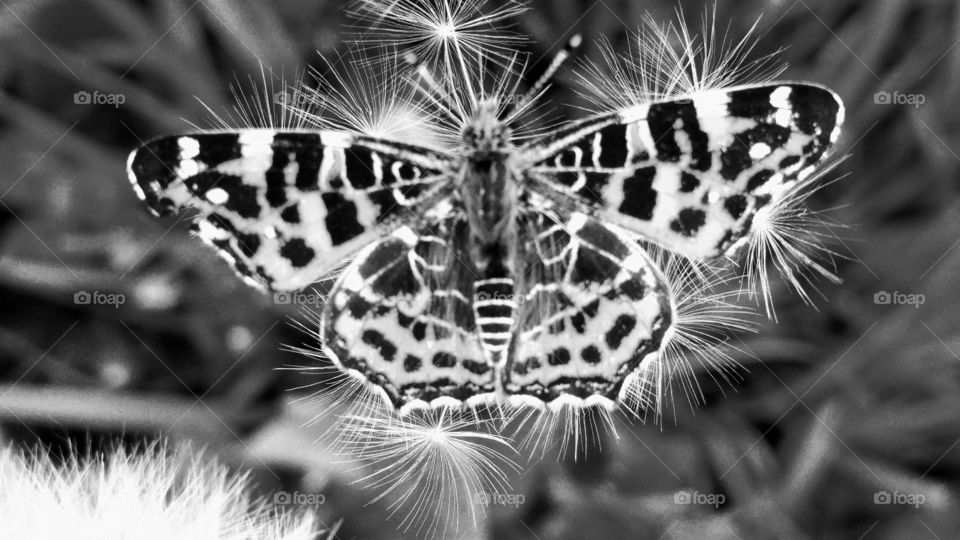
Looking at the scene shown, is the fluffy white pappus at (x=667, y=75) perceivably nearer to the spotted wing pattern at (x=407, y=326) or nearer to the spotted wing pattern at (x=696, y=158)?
the spotted wing pattern at (x=696, y=158)

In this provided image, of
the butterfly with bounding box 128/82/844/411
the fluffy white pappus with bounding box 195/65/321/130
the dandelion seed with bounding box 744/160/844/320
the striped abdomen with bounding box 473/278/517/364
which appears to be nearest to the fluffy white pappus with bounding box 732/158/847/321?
the dandelion seed with bounding box 744/160/844/320

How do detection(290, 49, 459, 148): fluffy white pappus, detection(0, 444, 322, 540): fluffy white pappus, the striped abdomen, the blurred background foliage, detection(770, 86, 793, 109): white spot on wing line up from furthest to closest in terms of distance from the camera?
the blurred background foliage < detection(290, 49, 459, 148): fluffy white pappus < detection(0, 444, 322, 540): fluffy white pappus < the striped abdomen < detection(770, 86, 793, 109): white spot on wing

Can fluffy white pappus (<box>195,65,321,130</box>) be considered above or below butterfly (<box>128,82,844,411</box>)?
above

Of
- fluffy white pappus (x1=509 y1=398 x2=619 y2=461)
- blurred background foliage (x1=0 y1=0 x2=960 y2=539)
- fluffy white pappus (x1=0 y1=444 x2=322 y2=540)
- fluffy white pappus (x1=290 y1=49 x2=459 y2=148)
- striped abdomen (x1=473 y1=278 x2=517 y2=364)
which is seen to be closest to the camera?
striped abdomen (x1=473 y1=278 x2=517 y2=364)

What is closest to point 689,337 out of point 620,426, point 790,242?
point 790,242

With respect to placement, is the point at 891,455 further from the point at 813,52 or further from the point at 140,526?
the point at 140,526

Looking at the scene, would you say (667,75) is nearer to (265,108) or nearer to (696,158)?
(696,158)

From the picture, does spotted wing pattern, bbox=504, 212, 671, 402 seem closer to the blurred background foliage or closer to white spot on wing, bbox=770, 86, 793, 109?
white spot on wing, bbox=770, 86, 793, 109
